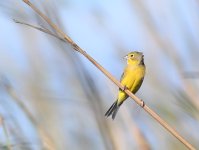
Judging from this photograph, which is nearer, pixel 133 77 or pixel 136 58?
pixel 133 77

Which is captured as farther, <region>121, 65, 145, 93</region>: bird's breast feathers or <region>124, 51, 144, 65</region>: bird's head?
<region>124, 51, 144, 65</region>: bird's head

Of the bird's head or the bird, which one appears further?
the bird's head

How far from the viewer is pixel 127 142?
225cm

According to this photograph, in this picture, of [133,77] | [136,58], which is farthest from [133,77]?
[136,58]

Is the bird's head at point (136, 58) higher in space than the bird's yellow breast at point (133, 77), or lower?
higher

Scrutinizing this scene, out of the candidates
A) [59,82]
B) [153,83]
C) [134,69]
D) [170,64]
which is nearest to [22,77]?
[59,82]

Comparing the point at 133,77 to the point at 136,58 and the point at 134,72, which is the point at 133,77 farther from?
the point at 136,58

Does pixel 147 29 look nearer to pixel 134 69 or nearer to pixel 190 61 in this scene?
pixel 190 61

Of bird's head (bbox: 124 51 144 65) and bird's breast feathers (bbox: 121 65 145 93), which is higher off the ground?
bird's head (bbox: 124 51 144 65)

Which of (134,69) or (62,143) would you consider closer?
(62,143)

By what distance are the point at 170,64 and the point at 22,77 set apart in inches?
38.5

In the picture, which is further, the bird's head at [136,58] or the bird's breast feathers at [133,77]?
the bird's head at [136,58]

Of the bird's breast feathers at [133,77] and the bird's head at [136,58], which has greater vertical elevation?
the bird's head at [136,58]

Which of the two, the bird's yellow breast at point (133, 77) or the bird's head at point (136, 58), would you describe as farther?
the bird's head at point (136, 58)
